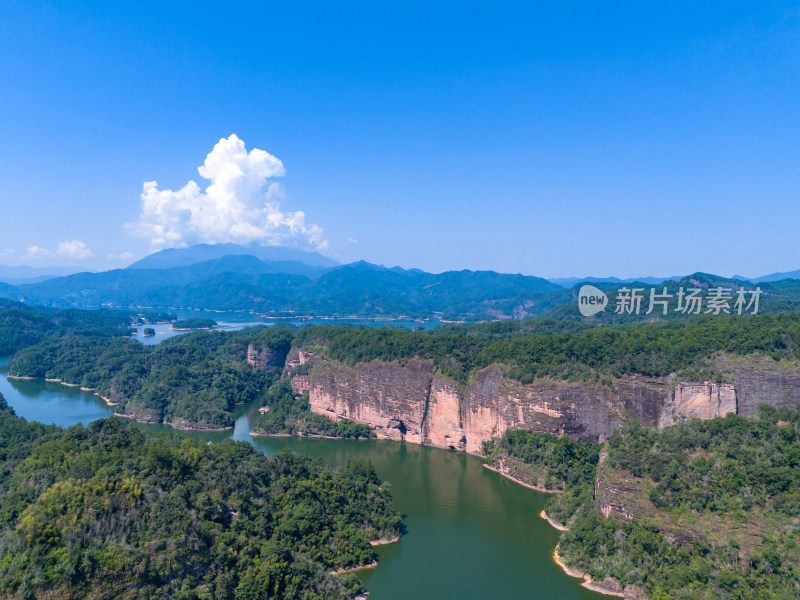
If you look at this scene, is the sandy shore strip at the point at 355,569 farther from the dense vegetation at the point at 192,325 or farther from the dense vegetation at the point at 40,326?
the dense vegetation at the point at 192,325

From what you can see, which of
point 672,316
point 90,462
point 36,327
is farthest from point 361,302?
point 90,462

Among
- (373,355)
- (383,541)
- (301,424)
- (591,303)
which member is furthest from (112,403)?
(591,303)

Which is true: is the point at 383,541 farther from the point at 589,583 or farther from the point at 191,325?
the point at 191,325

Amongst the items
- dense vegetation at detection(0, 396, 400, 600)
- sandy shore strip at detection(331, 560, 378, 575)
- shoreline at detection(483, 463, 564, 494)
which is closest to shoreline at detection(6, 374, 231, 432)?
dense vegetation at detection(0, 396, 400, 600)

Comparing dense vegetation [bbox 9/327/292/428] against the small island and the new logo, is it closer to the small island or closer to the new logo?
the small island

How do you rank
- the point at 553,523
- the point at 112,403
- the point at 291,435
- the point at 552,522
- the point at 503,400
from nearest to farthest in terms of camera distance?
the point at 553,523
the point at 552,522
the point at 503,400
the point at 291,435
the point at 112,403

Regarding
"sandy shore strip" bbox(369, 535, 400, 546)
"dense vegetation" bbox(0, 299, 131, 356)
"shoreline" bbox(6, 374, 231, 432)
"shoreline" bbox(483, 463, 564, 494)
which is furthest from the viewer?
"dense vegetation" bbox(0, 299, 131, 356)
